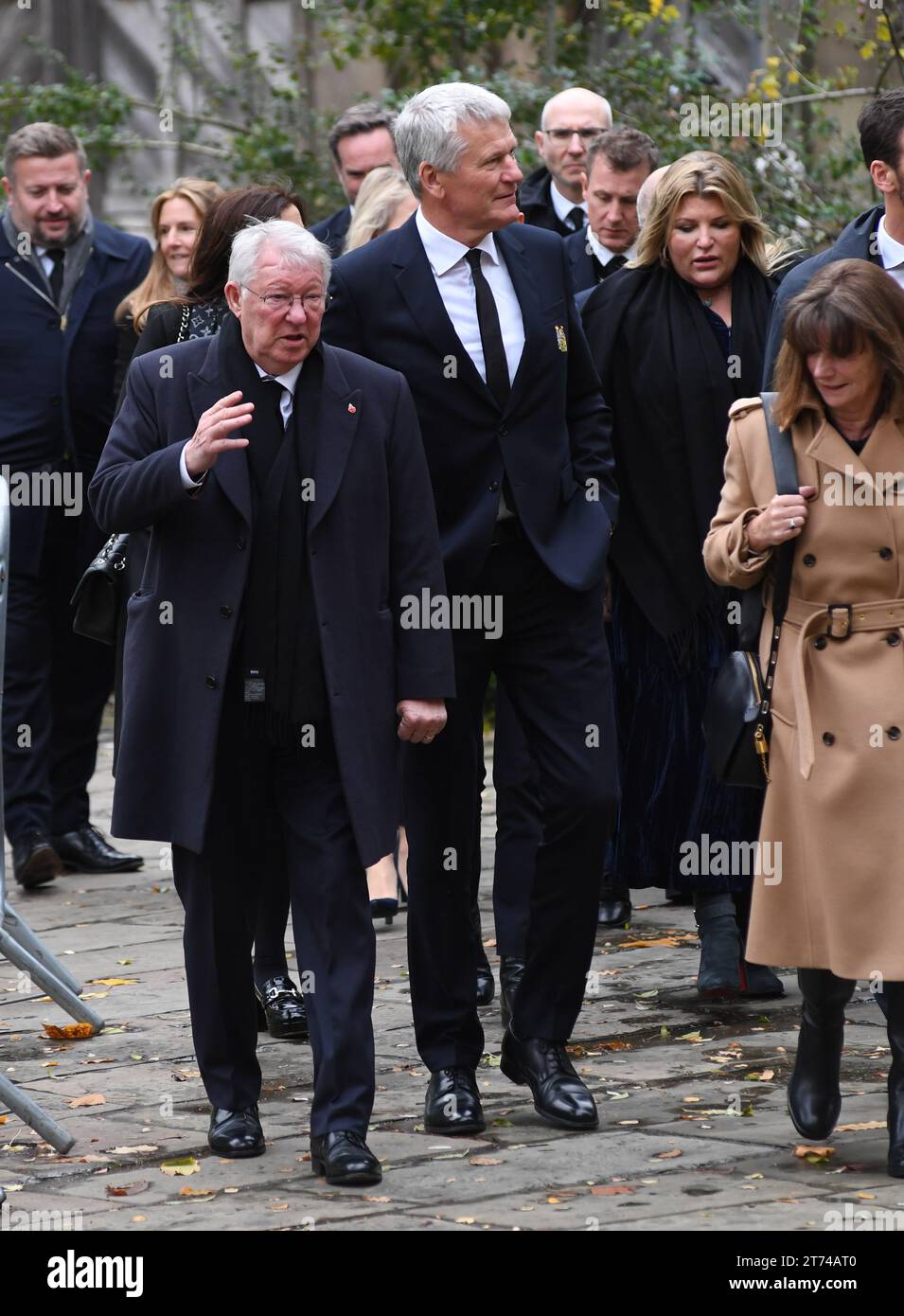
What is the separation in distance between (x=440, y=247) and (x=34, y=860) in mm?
3811

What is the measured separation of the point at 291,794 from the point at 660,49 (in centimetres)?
870

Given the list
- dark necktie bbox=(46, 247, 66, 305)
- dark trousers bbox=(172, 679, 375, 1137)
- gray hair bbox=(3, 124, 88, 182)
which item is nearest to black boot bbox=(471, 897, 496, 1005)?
dark trousers bbox=(172, 679, 375, 1137)

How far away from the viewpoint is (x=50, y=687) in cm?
915

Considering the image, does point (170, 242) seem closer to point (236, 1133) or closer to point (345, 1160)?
point (236, 1133)

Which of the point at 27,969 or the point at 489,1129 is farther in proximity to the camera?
the point at 27,969

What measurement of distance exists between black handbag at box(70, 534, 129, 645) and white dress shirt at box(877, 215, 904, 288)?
2.21 m

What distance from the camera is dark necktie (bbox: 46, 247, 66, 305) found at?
359 inches

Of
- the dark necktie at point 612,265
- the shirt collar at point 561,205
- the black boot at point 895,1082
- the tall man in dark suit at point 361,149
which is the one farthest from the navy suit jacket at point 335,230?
the black boot at point 895,1082

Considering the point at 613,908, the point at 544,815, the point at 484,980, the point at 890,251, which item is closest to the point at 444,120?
the point at 890,251

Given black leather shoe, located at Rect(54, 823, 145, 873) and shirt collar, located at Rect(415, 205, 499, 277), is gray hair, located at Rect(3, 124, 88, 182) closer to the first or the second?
black leather shoe, located at Rect(54, 823, 145, 873)

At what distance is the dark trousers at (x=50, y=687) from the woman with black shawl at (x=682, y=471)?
258 centimetres
